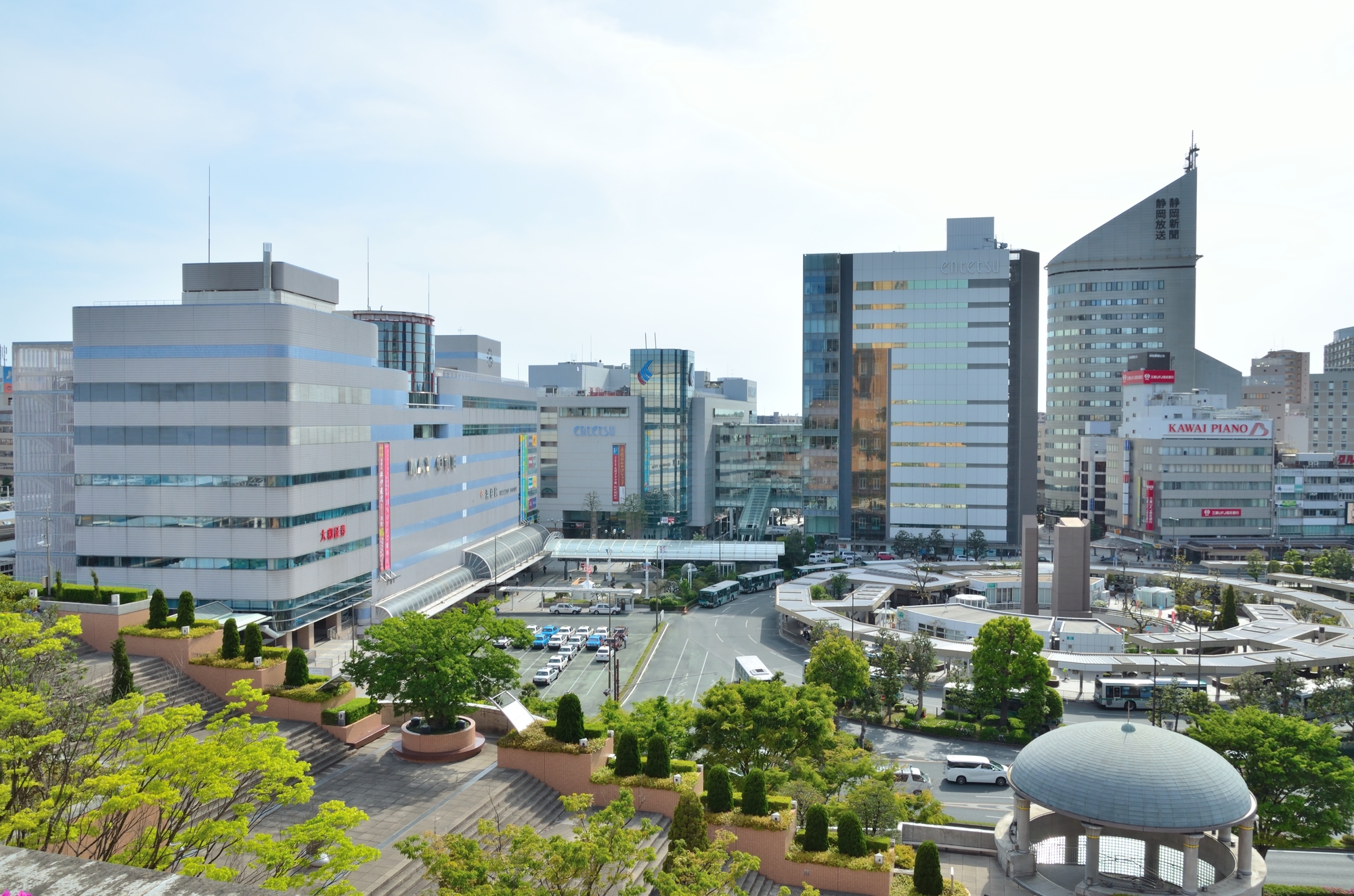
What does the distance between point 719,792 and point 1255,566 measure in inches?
3640

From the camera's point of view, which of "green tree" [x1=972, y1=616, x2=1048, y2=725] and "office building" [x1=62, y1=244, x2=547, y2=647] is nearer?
"green tree" [x1=972, y1=616, x2=1048, y2=725]

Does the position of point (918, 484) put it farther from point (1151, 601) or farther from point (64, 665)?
point (64, 665)

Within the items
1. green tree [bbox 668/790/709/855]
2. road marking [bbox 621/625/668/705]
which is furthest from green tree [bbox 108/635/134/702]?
road marking [bbox 621/625/668/705]

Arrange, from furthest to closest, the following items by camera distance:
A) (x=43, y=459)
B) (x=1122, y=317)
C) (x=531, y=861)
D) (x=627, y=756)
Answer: (x=1122, y=317)
(x=43, y=459)
(x=627, y=756)
(x=531, y=861)

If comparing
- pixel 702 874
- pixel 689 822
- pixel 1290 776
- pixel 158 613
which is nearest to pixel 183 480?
pixel 158 613

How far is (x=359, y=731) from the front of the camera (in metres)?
36.2

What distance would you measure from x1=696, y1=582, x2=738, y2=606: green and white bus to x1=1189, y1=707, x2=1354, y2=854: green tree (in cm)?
5704

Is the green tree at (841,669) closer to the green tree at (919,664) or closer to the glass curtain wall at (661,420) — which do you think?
the green tree at (919,664)

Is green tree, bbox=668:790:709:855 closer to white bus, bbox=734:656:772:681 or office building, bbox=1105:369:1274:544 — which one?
white bus, bbox=734:656:772:681

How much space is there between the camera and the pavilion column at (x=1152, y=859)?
105ft

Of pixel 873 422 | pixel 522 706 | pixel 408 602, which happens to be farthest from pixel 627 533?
pixel 522 706

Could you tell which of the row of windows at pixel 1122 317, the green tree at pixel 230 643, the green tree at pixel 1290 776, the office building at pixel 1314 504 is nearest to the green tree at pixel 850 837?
the green tree at pixel 1290 776

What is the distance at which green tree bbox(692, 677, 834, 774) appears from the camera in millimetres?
36531

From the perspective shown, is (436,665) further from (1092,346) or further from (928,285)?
(1092,346)
